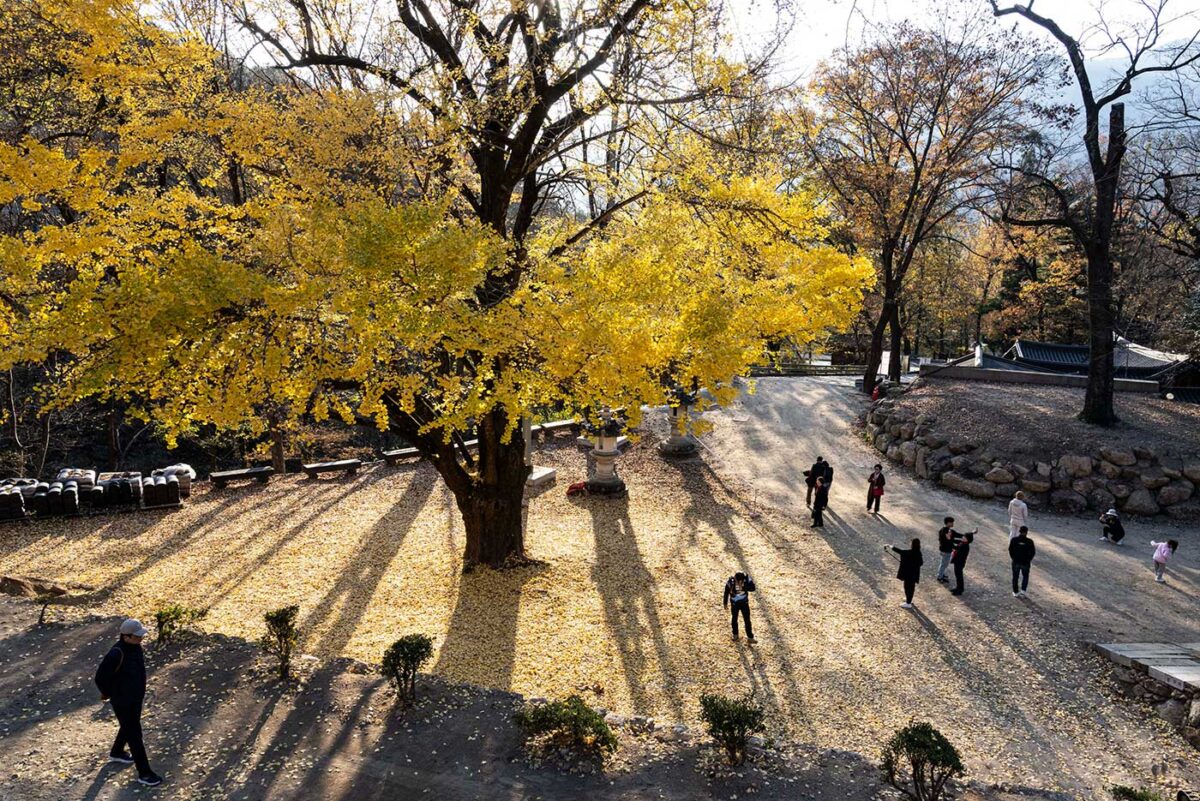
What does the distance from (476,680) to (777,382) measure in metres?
21.1

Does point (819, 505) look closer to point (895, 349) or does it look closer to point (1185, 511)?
point (1185, 511)

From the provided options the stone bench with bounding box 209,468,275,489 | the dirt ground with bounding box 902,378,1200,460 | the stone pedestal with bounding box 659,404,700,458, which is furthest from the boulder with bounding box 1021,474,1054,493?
the stone bench with bounding box 209,468,275,489

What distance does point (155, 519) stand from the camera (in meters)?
13.1

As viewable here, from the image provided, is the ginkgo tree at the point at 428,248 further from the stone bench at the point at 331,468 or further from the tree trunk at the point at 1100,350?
the tree trunk at the point at 1100,350

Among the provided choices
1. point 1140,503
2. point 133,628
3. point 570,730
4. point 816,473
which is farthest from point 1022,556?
point 133,628

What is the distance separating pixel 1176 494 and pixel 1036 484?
2.73m

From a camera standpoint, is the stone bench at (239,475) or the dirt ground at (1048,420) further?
the dirt ground at (1048,420)

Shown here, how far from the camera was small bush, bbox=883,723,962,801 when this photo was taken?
5336mm

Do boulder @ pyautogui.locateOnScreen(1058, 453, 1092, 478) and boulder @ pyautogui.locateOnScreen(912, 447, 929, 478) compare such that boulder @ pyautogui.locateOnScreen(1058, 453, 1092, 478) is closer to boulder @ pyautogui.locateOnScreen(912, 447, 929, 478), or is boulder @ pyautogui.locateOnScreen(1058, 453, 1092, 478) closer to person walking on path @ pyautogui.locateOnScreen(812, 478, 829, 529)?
boulder @ pyautogui.locateOnScreen(912, 447, 929, 478)

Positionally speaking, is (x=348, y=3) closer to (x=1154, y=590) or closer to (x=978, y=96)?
(x=1154, y=590)

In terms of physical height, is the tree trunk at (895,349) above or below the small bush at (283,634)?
above

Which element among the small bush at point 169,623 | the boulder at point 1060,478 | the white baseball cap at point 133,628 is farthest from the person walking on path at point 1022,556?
the small bush at point 169,623

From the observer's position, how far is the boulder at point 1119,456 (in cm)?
1528

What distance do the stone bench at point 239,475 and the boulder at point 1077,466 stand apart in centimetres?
1827
